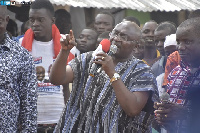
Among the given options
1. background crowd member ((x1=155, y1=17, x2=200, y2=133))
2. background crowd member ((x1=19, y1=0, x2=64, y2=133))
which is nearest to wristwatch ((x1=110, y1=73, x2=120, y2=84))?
background crowd member ((x1=155, y1=17, x2=200, y2=133))

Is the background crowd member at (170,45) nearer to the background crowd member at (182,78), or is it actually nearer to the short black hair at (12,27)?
the background crowd member at (182,78)

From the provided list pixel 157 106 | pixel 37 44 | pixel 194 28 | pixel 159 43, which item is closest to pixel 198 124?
pixel 157 106

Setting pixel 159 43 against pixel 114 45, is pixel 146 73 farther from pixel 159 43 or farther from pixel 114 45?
pixel 159 43

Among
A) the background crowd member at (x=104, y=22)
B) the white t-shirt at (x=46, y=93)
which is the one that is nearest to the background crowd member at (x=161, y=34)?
the background crowd member at (x=104, y=22)

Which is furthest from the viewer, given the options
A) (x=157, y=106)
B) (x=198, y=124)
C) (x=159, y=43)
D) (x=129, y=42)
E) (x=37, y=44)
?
(x=159, y=43)

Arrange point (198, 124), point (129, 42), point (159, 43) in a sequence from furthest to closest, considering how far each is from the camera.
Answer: point (159, 43), point (129, 42), point (198, 124)

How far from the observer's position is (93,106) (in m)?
5.04

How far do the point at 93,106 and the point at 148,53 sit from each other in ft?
14.0

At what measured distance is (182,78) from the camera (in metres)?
5.10

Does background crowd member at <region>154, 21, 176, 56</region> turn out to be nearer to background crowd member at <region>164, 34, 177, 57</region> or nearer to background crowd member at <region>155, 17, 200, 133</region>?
background crowd member at <region>164, 34, 177, 57</region>

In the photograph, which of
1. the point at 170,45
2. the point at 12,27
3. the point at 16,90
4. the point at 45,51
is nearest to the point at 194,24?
the point at 16,90

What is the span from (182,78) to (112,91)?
2.19ft

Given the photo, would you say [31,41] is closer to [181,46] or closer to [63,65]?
[63,65]

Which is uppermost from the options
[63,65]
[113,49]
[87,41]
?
[113,49]
